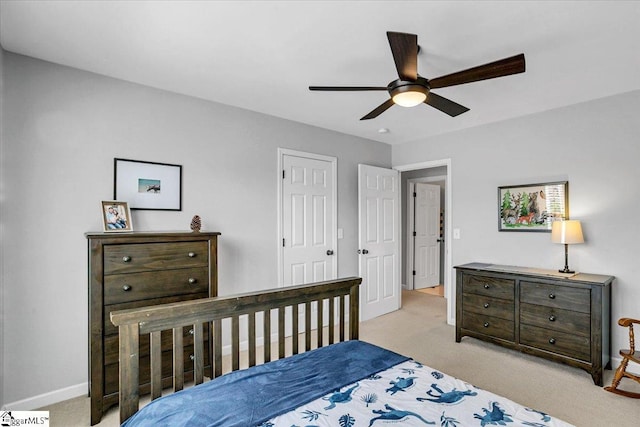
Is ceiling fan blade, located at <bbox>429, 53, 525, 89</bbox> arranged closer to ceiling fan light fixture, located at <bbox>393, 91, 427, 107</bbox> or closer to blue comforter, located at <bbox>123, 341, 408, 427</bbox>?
ceiling fan light fixture, located at <bbox>393, 91, 427, 107</bbox>

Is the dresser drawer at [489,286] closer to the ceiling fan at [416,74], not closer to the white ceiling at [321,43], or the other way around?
the white ceiling at [321,43]

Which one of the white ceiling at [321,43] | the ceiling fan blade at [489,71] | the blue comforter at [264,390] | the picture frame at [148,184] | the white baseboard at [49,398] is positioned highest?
the white ceiling at [321,43]

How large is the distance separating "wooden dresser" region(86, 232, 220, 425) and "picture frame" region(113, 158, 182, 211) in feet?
1.73

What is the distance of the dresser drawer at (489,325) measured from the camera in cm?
330

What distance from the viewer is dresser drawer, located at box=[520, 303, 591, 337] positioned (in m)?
2.85

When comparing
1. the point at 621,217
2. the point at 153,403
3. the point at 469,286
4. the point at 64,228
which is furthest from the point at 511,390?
the point at 64,228

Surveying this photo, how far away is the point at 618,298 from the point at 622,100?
70.8 inches

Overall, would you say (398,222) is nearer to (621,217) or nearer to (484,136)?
(484,136)

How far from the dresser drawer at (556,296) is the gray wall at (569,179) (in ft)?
1.67

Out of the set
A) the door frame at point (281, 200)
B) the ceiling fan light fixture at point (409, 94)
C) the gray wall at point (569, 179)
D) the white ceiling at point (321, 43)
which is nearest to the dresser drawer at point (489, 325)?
the gray wall at point (569, 179)

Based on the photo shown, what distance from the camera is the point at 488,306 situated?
3.45 m

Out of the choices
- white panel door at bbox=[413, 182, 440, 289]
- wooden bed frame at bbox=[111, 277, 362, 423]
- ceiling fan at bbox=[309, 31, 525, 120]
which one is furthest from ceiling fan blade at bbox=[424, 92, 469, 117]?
white panel door at bbox=[413, 182, 440, 289]

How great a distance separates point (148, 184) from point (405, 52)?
230 centimetres

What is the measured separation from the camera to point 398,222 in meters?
4.93
